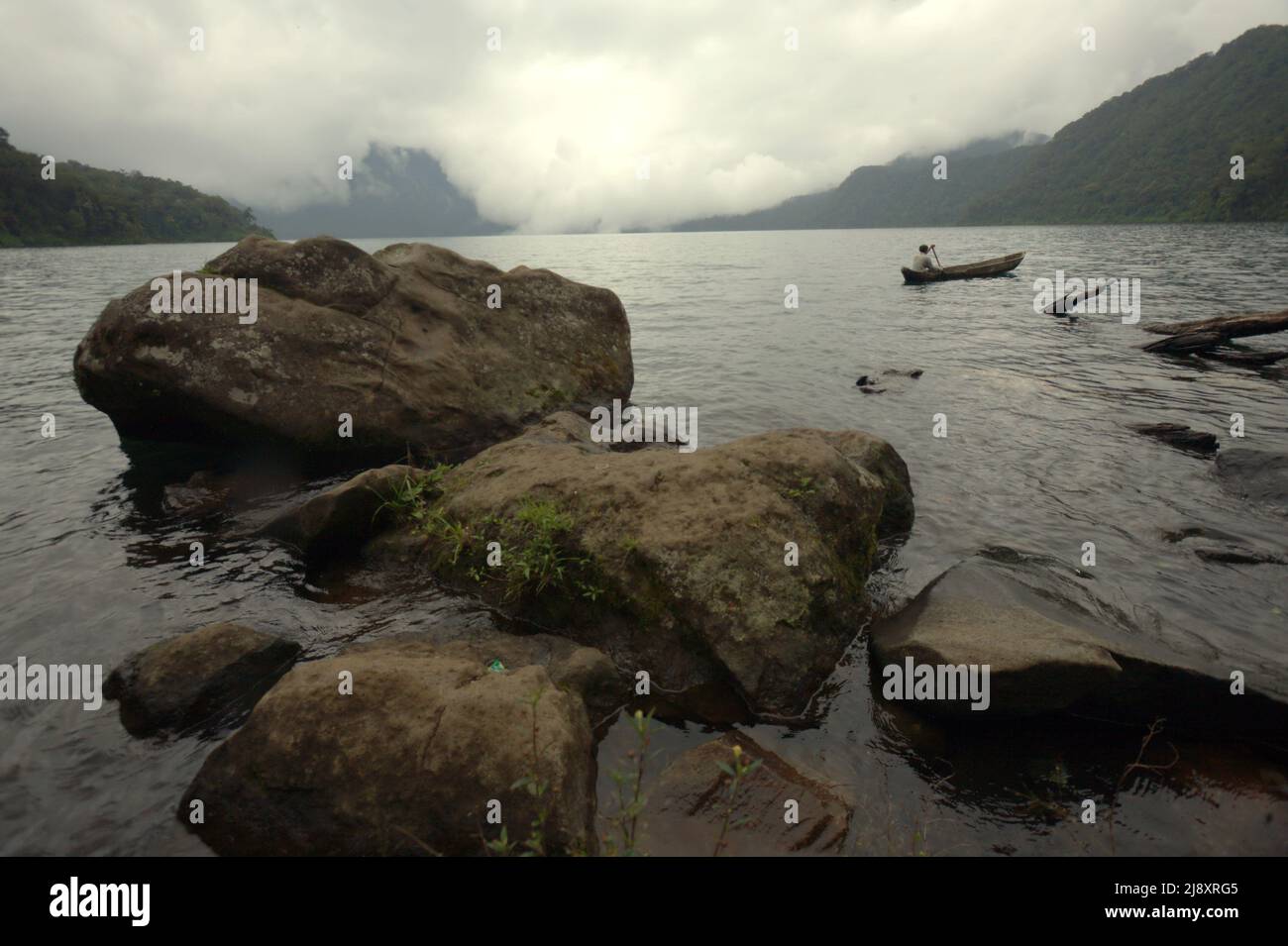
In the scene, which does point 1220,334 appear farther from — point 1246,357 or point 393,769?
point 393,769

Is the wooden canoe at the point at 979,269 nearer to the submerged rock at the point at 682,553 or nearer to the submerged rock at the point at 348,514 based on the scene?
the submerged rock at the point at 682,553

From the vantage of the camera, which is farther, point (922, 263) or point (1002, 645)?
point (922, 263)

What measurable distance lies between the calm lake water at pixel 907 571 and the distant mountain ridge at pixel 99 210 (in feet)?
397

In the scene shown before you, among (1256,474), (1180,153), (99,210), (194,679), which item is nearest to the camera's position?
(194,679)

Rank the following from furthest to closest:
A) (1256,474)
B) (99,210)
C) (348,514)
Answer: (99,210) < (1256,474) < (348,514)

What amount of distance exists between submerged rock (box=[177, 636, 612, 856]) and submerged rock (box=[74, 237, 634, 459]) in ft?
23.7

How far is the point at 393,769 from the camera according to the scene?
432 cm

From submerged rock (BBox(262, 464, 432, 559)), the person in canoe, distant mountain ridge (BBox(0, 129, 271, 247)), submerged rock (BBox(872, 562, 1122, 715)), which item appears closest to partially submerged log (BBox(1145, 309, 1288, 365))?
submerged rock (BBox(872, 562, 1122, 715))

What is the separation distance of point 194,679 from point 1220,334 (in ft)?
90.2

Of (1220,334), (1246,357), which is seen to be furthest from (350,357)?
(1220,334)

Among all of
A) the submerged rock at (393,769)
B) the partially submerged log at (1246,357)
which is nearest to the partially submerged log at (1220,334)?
the partially submerged log at (1246,357)

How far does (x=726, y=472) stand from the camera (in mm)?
7520

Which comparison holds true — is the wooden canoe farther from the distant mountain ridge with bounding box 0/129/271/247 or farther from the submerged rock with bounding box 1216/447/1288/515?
the distant mountain ridge with bounding box 0/129/271/247
